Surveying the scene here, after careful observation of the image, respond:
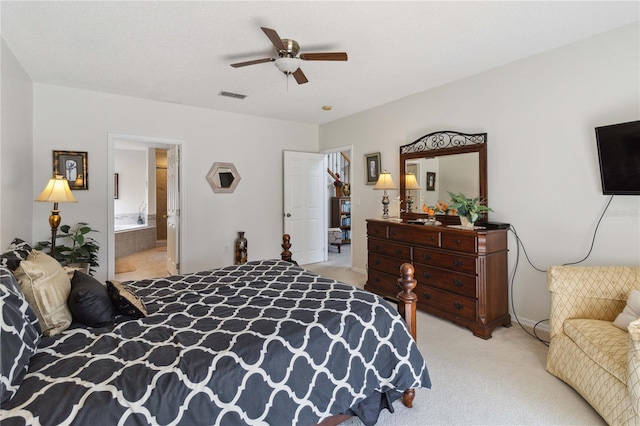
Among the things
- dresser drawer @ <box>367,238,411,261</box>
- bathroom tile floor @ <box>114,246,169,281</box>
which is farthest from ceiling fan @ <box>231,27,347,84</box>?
bathroom tile floor @ <box>114,246,169,281</box>

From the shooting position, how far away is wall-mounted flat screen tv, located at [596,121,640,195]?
2.28 meters

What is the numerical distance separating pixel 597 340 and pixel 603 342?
3 cm

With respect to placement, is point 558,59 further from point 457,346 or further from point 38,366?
point 38,366

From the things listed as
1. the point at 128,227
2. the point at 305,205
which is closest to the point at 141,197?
the point at 128,227

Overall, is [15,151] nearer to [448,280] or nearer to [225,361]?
[225,361]

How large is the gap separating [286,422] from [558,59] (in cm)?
351

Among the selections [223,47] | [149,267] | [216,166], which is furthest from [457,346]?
[149,267]

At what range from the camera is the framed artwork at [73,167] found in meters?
3.87

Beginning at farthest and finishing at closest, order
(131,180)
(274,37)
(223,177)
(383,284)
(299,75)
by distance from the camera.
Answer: (131,180) < (223,177) < (383,284) < (299,75) < (274,37)

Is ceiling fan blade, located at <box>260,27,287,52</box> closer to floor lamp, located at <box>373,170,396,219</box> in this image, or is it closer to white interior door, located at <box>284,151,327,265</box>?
floor lamp, located at <box>373,170,396,219</box>

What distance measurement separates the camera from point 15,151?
305 centimetres

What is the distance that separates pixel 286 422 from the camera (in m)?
1.36

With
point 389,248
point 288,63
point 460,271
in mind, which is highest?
point 288,63

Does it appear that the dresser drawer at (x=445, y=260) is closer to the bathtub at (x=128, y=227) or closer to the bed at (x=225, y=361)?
the bed at (x=225, y=361)
